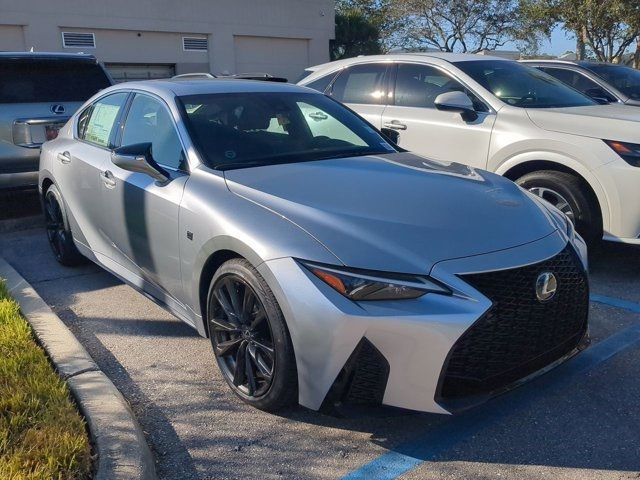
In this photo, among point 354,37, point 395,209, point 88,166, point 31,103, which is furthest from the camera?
point 354,37

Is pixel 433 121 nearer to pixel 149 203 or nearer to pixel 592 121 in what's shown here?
pixel 592 121

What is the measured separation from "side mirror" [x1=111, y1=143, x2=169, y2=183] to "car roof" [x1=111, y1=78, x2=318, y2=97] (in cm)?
53

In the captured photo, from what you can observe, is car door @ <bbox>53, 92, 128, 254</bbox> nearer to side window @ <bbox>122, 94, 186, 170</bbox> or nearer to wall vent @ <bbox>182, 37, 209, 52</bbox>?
side window @ <bbox>122, 94, 186, 170</bbox>

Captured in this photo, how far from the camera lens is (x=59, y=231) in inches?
227

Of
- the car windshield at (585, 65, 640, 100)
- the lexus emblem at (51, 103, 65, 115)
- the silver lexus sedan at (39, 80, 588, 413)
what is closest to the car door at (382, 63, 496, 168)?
the silver lexus sedan at (39, 80, 588, 413)

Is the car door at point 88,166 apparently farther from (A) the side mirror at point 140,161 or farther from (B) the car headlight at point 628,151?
(B) the car headlight at point 628,151

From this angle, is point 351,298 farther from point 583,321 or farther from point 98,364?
point 98,364

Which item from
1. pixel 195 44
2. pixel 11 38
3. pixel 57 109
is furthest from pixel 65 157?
pixel 195 44

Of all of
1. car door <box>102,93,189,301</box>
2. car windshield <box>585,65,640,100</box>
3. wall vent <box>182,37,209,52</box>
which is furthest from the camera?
wall vent <box>182,37,209,52</box>

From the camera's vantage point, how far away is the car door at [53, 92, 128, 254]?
15.7ft

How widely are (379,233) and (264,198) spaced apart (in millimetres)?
677

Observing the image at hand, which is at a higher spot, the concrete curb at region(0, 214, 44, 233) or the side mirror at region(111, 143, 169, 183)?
the side mirror at region(111, 143, 169, 183)

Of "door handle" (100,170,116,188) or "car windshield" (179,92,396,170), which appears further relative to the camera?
"door handle" (100,170,116,188)

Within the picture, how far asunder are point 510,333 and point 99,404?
78.3 inches
